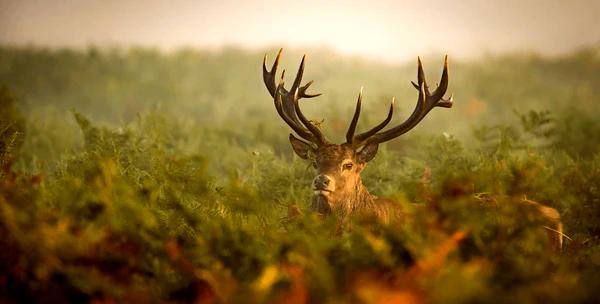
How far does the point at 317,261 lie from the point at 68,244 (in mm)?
1227

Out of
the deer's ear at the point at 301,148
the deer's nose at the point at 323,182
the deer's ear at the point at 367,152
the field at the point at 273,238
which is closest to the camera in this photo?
the field at the point at 273,238

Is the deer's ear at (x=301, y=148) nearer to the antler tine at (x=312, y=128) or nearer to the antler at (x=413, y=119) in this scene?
the antler tine at (x=312, y=128)

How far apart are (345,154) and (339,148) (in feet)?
0.26

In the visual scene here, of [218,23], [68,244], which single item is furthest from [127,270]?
[218,23]

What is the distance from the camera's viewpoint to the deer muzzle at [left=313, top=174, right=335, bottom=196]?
642 centimetres

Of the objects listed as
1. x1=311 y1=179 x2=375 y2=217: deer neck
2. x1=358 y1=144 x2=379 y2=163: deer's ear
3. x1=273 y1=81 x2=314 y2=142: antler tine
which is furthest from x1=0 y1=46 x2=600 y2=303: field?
x1=358 y1=144 x2=379 y2=163: deer's ear

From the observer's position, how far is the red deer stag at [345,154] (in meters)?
6.52

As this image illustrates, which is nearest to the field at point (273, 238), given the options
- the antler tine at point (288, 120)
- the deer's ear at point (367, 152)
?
the antler tine at point (288, 120)

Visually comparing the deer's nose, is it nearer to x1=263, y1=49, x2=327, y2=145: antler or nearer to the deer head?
the deer head

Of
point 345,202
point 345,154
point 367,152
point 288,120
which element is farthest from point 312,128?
point 345,202

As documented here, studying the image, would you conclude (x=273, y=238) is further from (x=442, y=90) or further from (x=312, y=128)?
(x=442, y=90)

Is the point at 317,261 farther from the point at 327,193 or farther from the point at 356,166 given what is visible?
the point at 356,166

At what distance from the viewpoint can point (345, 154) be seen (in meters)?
Result: 6.73

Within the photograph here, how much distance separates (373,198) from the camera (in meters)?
7.08
